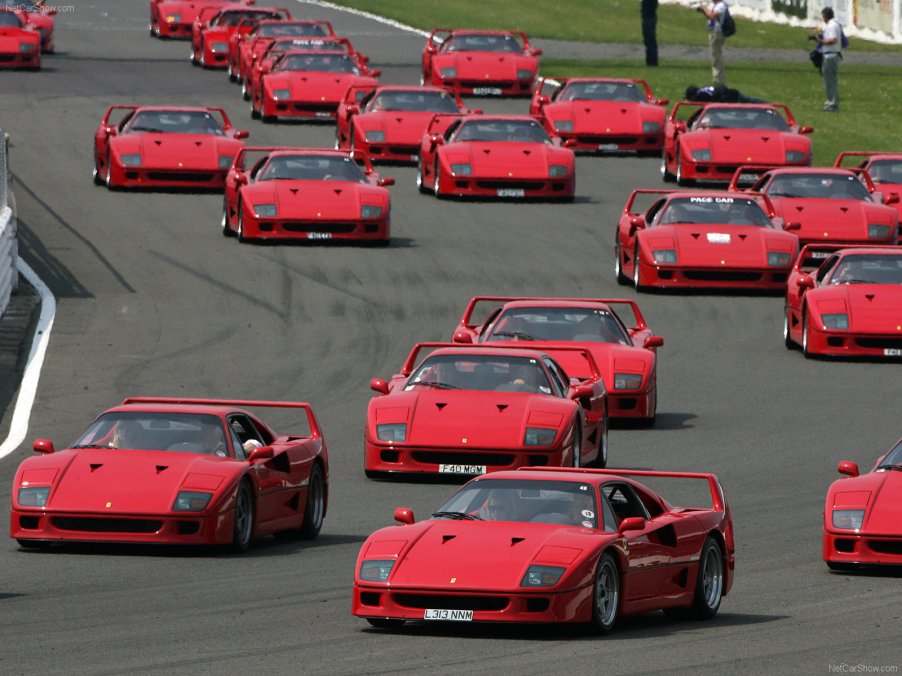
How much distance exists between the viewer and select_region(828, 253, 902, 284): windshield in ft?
85.3

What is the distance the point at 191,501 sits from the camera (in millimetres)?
14852

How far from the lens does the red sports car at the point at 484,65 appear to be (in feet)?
149

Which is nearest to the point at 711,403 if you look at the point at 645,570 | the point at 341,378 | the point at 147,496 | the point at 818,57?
the point at 341,378

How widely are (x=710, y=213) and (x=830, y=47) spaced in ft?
50.2

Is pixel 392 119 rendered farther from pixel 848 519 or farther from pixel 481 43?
pixel 848 519

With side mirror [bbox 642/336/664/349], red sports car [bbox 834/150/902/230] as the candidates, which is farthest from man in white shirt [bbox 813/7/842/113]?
side mirror [bbox 642/336/664/349]

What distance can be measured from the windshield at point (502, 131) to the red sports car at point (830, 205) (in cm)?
373

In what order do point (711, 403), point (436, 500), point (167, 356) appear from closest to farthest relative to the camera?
point (436, 500), point (711, 403), point (167, 356)

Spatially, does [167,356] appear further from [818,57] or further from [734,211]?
[818,57]

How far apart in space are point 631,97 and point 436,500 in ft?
75.0

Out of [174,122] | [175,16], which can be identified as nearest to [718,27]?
[174,122]

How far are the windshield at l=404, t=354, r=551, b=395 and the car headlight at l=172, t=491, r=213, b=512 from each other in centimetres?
458

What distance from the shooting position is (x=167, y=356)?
980 inches

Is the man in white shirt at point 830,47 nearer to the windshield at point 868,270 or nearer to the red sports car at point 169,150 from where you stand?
the red sports car at point 169,150
